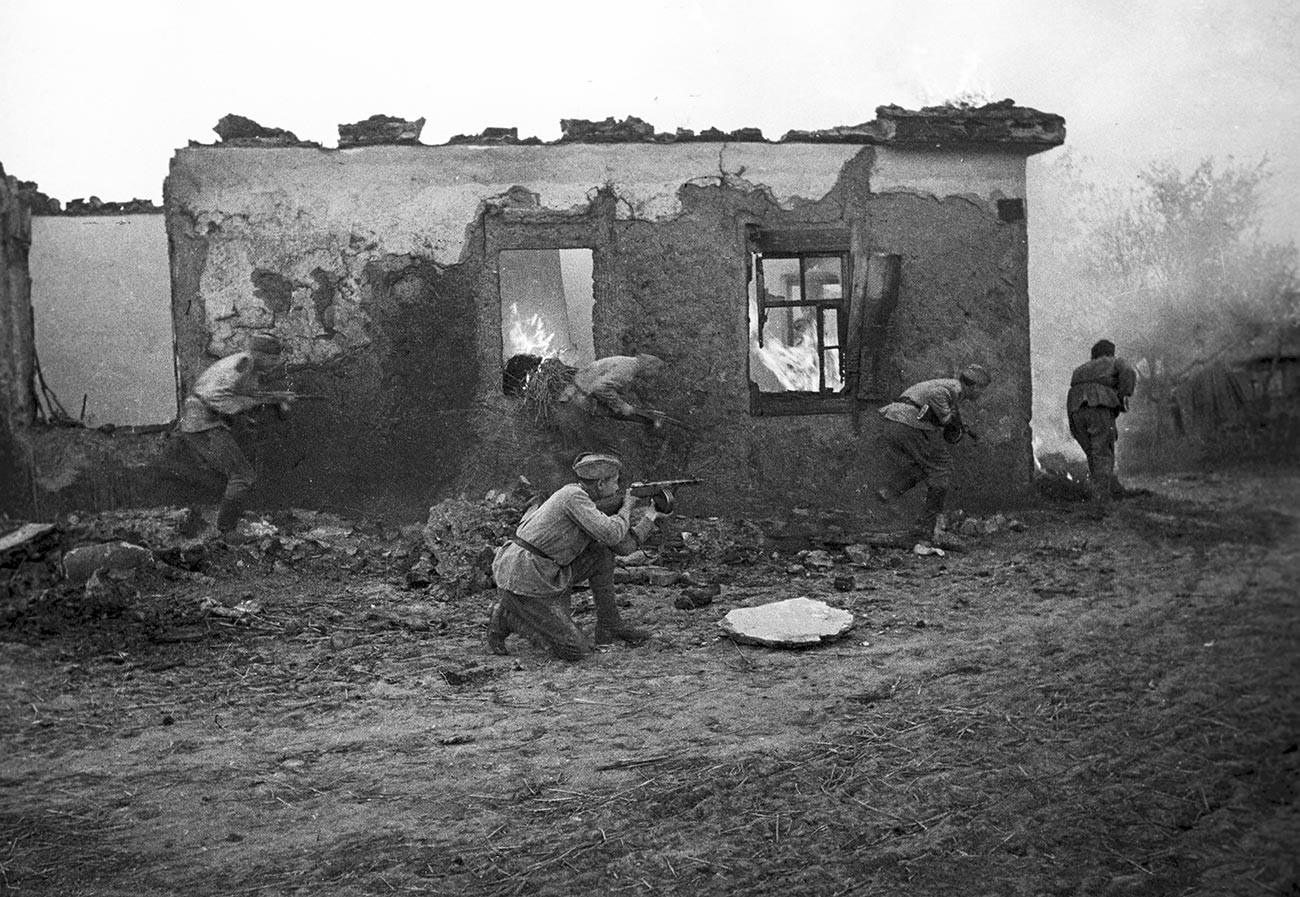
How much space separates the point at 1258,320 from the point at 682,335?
6251 millimetres

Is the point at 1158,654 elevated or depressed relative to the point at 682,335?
depressed

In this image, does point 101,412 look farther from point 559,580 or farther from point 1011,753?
point 1011,753

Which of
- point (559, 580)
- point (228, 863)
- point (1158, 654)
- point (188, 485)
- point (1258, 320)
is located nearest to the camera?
point (1258, 320)

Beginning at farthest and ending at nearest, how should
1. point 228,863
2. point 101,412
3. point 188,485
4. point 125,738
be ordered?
point 101,412
point 188,485
point 125,738
point 228,863

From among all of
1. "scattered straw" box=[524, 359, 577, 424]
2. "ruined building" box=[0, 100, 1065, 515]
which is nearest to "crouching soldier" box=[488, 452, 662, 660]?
"scattered straw" box=[524, 359, 577, 424]

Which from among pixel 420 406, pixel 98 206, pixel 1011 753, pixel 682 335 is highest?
pixel 98 206

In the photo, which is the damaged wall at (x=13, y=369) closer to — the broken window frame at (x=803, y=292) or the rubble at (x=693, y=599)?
the rubble at (x=693, y=599)

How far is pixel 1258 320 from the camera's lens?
2.00m

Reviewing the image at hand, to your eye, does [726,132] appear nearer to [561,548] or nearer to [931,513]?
[931,513]

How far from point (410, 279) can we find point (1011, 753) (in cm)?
618

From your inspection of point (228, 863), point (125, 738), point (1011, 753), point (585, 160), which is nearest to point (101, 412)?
point (585, 160)

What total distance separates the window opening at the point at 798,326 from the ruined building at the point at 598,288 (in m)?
0.06

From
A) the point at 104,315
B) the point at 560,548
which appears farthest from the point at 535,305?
the point at 560,548

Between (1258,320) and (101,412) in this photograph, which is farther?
(101,412)
